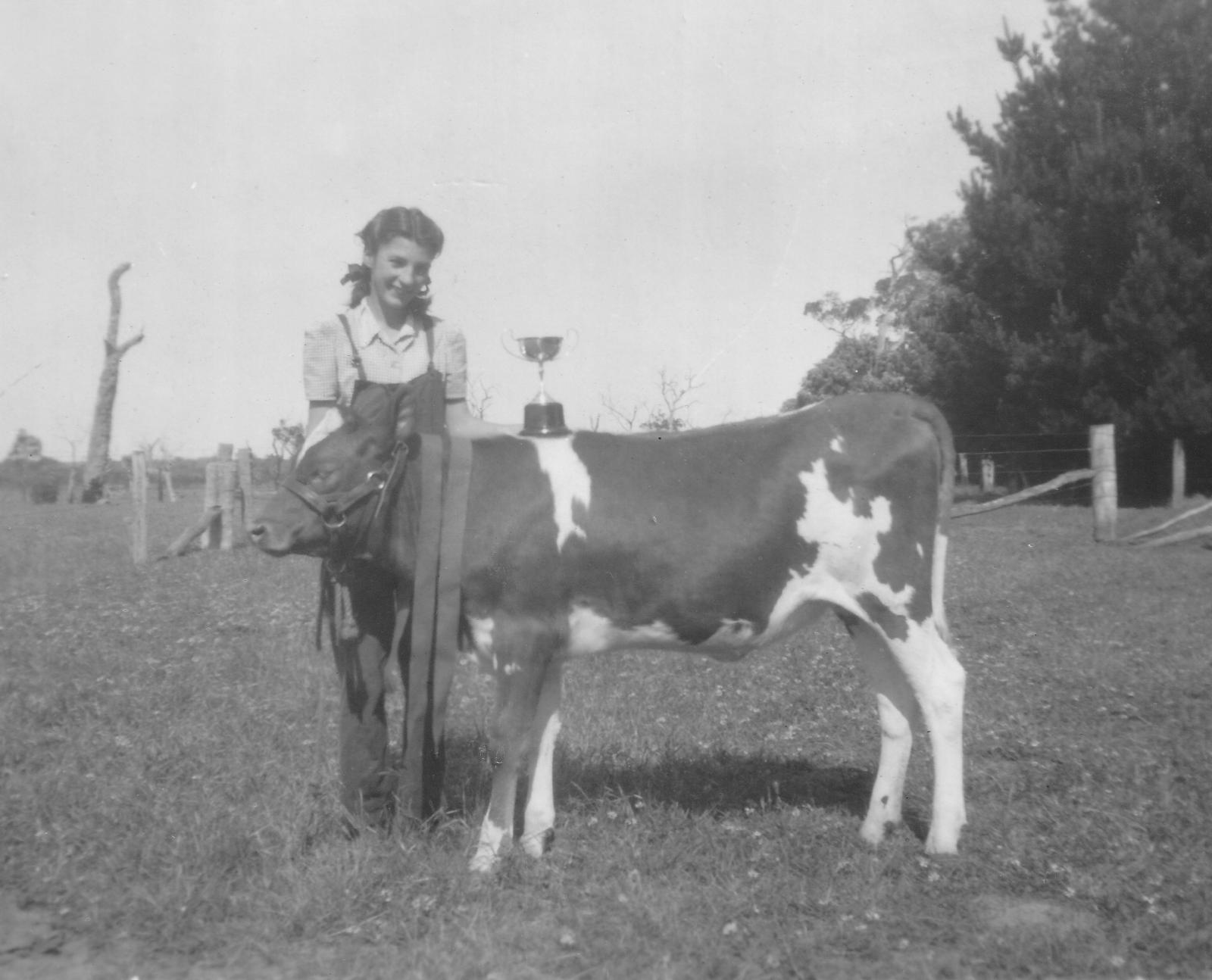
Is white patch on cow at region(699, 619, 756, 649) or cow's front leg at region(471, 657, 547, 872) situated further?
white patch on cow at region(699, 619, 756, 649)

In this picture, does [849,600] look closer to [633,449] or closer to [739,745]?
[633,449]

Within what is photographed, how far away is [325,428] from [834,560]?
2.20 metres

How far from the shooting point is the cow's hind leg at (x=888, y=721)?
488 centimetres

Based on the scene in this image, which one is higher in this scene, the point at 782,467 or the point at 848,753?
the point at 782,467

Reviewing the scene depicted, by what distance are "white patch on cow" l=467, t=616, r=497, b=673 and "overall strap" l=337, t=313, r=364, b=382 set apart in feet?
3.64

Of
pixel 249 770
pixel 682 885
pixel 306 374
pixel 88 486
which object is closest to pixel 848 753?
pixel 682 885

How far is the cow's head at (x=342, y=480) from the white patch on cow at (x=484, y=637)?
57cm

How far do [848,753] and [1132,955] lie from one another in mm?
2387

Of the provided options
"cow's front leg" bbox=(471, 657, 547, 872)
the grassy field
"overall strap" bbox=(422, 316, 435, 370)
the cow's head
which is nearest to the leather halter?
the cow's head

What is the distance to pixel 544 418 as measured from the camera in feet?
16.2

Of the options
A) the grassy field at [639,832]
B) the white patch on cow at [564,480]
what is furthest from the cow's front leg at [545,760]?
the white patch on cow at [564,480]

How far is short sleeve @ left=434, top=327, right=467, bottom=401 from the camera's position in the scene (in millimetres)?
4727

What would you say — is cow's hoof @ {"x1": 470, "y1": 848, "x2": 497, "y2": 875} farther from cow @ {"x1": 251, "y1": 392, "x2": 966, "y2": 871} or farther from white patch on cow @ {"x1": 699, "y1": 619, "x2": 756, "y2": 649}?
white patch on cow @ {"x1": 699, "y1": 619, "x2": 756, "y2": 649}

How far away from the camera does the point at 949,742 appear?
470 cm
